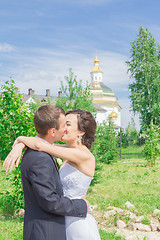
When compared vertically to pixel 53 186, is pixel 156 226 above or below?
below

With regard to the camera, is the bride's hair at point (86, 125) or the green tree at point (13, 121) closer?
the bride's hair at point (86, 125)

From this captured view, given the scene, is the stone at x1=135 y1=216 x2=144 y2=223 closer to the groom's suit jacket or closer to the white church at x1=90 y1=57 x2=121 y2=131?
the groom's suit jacket

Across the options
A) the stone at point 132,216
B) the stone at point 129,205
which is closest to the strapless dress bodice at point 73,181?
the stone at point 132,216

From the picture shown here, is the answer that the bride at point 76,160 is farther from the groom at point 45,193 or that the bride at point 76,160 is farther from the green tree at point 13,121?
the green tree at point 13,121

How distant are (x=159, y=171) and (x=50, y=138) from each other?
1233 centimetres

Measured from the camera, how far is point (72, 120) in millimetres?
2828

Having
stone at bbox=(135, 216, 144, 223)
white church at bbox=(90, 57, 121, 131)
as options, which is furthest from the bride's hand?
white church at bbox=(90, 57, 121, 131)

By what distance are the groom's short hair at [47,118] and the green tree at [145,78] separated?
84.0 ft

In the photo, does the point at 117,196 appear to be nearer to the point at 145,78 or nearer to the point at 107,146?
the point at 107,146

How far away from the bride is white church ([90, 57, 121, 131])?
6210 centimetres

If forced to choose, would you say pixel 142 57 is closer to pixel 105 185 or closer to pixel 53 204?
pixel 105 185

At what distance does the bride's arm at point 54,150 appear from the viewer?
219cm

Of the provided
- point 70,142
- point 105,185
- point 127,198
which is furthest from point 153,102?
point 70,142

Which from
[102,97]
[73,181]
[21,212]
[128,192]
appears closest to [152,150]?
[128,192]
